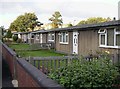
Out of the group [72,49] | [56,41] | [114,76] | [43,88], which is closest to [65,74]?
[114,76]

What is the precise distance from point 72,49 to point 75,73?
19336mm

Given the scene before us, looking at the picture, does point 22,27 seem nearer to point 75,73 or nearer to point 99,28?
point 99,28

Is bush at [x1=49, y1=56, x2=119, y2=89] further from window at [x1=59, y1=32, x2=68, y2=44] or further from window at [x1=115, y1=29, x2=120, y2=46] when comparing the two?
window at [x1=59, y1=32, x2=68, y2=44]

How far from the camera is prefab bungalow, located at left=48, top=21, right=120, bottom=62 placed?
1688cm

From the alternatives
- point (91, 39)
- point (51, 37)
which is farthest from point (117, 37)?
point (51, 37)

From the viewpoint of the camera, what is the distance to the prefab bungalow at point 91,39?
16.9 metres

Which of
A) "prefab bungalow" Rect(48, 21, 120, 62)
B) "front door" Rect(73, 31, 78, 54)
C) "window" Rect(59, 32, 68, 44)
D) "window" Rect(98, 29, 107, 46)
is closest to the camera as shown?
"prefab bungalow" Rect(48, 21, 120, 62)

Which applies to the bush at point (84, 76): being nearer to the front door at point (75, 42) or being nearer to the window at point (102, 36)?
the window at point (102, 36)

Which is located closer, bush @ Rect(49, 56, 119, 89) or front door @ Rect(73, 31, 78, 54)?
bush @ Rect(49, 56, 119, 89)

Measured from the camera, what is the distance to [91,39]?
20781 mm

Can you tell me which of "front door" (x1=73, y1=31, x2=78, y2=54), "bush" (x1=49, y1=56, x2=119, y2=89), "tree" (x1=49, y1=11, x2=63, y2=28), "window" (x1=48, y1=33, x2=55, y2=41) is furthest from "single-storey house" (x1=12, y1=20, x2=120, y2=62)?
"tree" (x1=49, y1=11, x2=63, y2=28)

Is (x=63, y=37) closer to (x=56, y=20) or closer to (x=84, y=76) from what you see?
(x=84, y=76)

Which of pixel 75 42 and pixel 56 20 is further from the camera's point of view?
pixel 56 20

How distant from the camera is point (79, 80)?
5668 millimetres
